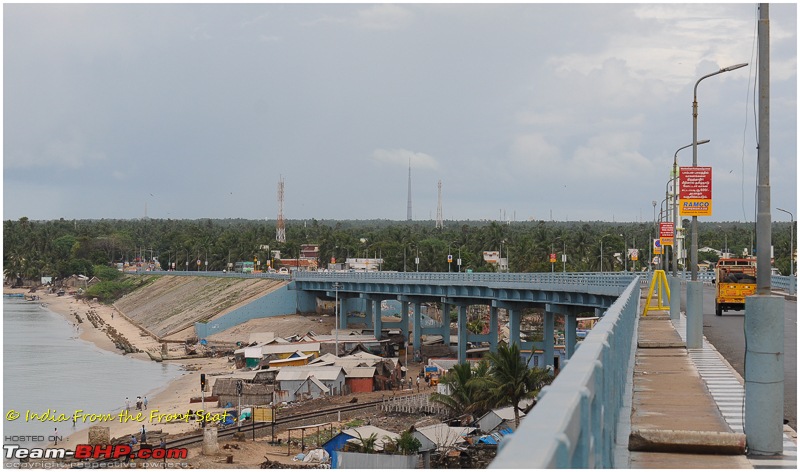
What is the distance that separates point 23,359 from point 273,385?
114ft

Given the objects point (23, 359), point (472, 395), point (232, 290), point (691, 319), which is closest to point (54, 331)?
point (232, 290)

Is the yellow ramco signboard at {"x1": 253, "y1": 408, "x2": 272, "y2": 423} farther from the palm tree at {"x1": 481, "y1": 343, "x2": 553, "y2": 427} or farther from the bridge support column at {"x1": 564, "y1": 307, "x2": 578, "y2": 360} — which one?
the bridge support column at {"x1": 564, "y1": 307, "x2": 578, "y2": 360}

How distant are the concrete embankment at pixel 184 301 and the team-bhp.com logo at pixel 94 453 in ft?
212

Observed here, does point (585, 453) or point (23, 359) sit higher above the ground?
point (585, 453)

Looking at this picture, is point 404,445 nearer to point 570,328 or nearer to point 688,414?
point 688,414

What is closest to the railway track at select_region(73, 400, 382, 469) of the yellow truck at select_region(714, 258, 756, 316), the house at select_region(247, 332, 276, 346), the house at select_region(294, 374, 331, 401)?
the house at select_region(294, 374, 331, 401)

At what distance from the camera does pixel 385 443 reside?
4256 centimetres

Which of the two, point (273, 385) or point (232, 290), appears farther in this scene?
point (232, 290)

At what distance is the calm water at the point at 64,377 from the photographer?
6022 cm

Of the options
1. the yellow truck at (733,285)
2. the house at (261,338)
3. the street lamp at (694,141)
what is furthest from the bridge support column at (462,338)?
the street lamp at (694,141)

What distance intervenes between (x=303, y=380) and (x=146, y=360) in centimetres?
3413

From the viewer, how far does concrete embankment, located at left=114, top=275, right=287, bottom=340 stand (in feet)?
388

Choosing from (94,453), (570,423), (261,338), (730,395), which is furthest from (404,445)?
(261,338)

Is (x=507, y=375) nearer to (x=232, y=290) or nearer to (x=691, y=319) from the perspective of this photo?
(x=691, y=319)
